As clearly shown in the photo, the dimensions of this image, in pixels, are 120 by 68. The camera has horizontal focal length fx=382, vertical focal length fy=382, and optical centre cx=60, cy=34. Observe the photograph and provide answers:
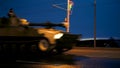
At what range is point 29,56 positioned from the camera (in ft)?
63.6

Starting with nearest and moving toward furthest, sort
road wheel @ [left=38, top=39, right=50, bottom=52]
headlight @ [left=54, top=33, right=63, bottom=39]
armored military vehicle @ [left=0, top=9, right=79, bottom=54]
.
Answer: road wheel @ [left=38, top=39, right=50, bottom=52]
armored military vehicle @ [left=0, top=9, right=79, bottom=54]
headlight @ [left=54, top=33, right=63, bottom=39]

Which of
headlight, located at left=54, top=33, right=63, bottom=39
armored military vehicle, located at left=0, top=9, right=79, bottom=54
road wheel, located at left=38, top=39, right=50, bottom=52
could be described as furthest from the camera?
headlight, located at left=54, top=33, right=63, bottom=39

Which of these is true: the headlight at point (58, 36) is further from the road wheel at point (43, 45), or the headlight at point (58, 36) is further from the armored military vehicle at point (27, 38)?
the road wheel at point (43, 45)

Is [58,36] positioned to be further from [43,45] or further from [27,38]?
[27,38]

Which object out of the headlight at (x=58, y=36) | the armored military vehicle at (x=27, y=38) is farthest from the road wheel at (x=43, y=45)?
the headlight at (x=58, y=36)

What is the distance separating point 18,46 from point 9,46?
458 mm

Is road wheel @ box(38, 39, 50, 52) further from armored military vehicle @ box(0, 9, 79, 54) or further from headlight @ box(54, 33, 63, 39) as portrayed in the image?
headlight @ box(54, 33, 63, 39)

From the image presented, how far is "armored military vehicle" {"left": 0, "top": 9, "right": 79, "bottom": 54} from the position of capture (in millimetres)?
19109

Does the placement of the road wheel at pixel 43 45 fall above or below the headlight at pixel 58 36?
below

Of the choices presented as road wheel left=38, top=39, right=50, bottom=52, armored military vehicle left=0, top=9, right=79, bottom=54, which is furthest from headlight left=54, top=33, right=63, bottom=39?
road wheel left=38, top=39, right=50, bottom=52

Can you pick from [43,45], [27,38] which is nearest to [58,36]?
[43,45]

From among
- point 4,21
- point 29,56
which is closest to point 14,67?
point 29,56

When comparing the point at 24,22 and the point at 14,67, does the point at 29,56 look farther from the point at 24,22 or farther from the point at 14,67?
the point at 14,67

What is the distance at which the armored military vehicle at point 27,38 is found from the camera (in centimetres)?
1911
